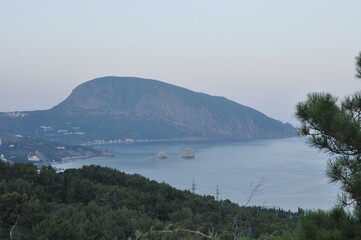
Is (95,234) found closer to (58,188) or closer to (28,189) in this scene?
(28,189)

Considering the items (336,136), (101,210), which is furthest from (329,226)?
(101,210)

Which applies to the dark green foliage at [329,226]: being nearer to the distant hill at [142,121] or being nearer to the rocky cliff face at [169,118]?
the distant hill at [142,121]

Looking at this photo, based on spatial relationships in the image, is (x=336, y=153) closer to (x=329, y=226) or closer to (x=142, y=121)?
(x=329, y=226)

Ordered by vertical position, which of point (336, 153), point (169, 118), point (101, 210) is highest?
point (169, 118)

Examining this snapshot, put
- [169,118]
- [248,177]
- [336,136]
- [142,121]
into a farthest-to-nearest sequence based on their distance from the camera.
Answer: [169,118]
[142,121]
[248,177]
[336,136]

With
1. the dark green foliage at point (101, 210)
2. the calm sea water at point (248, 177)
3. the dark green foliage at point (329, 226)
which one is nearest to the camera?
the dark green foliage at point (329, 226)

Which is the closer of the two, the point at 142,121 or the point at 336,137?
the point at 336,137

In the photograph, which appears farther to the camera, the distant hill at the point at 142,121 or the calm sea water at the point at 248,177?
the distant hill at the point at 142,121

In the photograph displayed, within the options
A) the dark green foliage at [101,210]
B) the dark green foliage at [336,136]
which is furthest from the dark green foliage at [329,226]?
the dark green foliage at [101,210]
